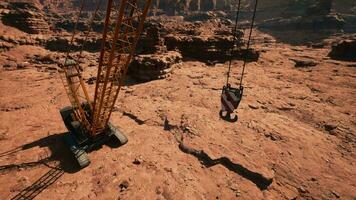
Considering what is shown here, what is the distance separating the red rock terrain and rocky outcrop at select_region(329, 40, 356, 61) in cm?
1156

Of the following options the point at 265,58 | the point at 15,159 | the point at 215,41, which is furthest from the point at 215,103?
the point at 265,58

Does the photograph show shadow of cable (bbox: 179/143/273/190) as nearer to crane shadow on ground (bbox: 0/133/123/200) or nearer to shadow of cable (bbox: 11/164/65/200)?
crane shadow on ground (bbox: 0/133/123/200)

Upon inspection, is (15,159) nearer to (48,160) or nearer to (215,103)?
(48,160)

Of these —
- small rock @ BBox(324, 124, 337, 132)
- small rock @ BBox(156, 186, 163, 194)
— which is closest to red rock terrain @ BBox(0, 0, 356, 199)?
small rock @ BBox(156, 186, 163, 194)

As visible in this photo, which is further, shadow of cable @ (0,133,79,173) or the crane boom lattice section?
shadow of cable @ (0,133,79,173)

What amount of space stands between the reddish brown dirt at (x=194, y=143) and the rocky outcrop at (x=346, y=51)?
513 inches

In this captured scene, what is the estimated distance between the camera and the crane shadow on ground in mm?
9102

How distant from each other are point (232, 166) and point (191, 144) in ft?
7.82

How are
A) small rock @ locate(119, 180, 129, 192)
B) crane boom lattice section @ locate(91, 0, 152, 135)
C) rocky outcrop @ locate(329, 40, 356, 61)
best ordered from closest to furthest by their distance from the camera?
crane boom lattice section @ locate(91, 0, 152, 135), small rock @ locate(119, 180, 129, 192), rocky outcrop @ locate(329, 40, 356, 61)

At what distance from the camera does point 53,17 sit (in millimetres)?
58438

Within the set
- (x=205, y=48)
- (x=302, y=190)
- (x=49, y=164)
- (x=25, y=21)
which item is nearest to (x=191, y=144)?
(x=302, y=190)

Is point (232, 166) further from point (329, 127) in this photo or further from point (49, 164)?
point (49, 164)

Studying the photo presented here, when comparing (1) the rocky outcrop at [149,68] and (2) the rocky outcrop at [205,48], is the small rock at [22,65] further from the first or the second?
(2) the rocky outcrop at [205,48]

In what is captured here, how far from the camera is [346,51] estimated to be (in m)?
32.0
